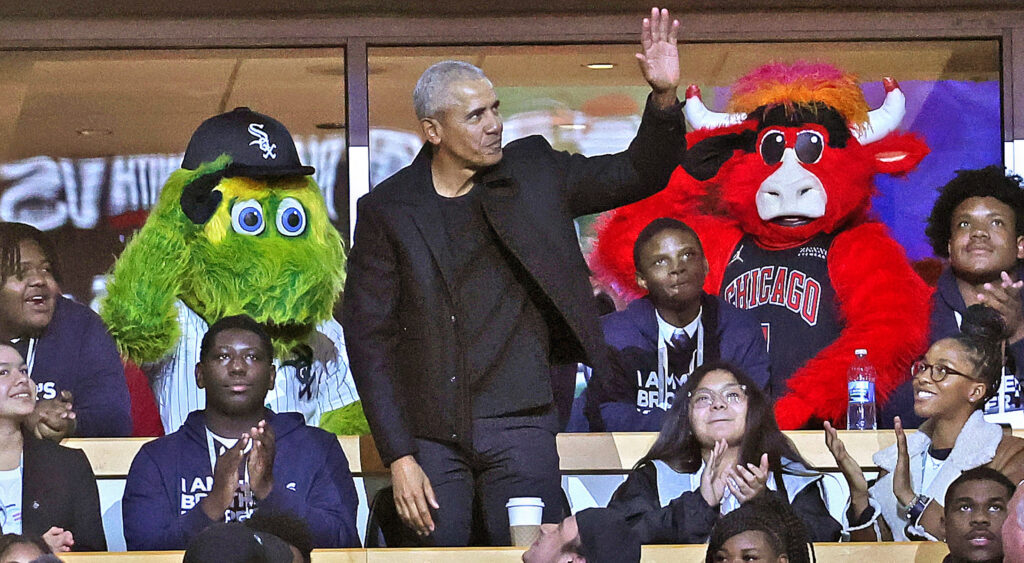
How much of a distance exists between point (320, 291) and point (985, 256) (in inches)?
81.9

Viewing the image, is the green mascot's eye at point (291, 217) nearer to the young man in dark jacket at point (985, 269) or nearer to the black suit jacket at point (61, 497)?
the black suit jacket at point (61, 497)

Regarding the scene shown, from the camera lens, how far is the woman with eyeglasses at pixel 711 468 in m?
5.29

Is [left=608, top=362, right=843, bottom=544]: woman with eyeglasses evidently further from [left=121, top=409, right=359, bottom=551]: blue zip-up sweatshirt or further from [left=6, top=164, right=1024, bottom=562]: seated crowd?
[left=121, top=409, right=359, bottom=551]: blue zip-up sweatshirt

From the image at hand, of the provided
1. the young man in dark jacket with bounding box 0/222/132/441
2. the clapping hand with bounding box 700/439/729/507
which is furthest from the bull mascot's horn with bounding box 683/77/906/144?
the young man in dark jacket with bounding box 0/222/132/441

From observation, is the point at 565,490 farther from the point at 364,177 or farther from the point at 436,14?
the point at 436,14

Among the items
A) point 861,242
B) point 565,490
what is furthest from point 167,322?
point 861,242

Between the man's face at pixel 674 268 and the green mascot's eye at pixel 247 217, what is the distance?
124cm

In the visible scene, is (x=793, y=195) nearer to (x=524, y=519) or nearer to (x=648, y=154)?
(x=648, y=154)

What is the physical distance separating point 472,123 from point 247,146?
0.99 meters

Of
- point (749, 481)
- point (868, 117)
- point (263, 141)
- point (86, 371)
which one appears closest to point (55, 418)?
point (86, 371)

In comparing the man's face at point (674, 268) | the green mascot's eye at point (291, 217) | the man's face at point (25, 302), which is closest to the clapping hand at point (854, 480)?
the man's face at point (674, 268)

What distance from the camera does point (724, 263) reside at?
6293 mm

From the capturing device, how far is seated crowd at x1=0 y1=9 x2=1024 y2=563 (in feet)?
17.2

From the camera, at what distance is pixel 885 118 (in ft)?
20.9
